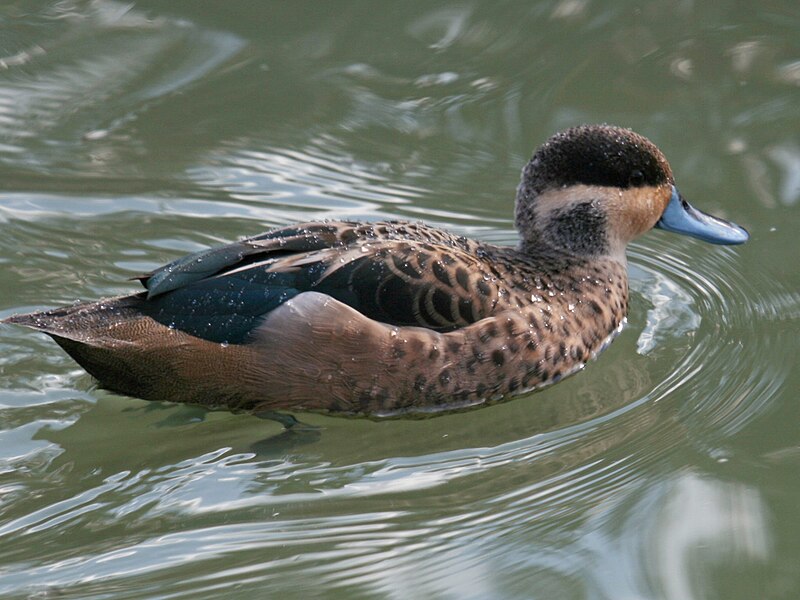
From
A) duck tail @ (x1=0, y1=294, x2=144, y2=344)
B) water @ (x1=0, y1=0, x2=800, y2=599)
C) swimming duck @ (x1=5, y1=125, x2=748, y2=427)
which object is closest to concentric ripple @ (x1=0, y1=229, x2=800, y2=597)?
water @ (x1=0, y1=0, x2=800, y2=599)

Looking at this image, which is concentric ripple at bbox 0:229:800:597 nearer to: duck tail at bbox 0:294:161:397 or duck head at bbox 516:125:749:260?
duck tail at bbox 0:294:161:397

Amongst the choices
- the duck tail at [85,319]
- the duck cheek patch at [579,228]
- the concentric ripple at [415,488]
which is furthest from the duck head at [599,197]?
the duck tail at [85,319]

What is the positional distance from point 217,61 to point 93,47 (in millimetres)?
853

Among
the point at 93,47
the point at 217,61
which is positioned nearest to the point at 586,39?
the point at 217,61

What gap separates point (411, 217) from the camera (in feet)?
23.6

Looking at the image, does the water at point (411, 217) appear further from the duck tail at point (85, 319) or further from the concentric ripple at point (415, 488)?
the duck tail at point (85, 319)

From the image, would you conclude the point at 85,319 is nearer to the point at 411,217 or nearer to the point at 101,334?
the point at 101,334

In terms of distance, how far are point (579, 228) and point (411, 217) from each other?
132 centimetres

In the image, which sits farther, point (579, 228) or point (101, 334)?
point (579, 228)

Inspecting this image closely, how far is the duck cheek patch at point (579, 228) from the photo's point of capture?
612 centimetres

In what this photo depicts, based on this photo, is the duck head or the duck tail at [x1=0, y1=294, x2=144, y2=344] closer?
the duck tail at [x1=0, y1=294, x2=144, y2=344]

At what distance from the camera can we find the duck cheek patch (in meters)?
6.12

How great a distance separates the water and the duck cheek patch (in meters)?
0.51

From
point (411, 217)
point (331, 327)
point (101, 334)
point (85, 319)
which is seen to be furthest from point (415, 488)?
point (411, 217)
